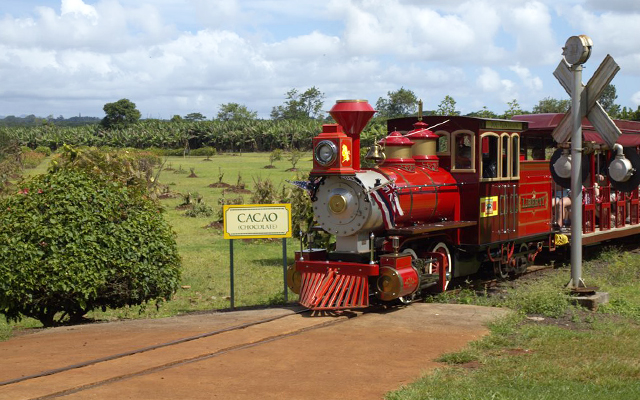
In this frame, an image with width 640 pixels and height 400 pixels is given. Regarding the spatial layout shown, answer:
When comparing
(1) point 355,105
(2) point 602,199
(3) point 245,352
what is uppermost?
(1) point 355,105

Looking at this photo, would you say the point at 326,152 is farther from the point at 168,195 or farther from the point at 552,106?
the point at 552,106

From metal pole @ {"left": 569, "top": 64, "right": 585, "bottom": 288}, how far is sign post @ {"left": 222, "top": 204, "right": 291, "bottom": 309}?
4.29 metres

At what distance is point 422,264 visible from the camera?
1197 centimetres

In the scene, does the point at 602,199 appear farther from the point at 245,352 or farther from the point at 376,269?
the point at 245,352

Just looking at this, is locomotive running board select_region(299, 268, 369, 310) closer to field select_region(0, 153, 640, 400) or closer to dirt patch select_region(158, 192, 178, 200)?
field select_region(0, 153, 640, 400)

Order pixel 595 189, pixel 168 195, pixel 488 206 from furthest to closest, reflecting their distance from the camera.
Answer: pixel 168 195 < pixel 595 189 < pixel 488 206

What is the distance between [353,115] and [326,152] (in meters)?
0.66

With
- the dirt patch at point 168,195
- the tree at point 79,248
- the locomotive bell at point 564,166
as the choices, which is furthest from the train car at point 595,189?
the dirt patch at point 168,195

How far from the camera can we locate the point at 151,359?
8117mm

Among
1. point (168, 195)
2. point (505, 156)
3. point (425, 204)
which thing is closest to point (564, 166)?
point (505, 156)

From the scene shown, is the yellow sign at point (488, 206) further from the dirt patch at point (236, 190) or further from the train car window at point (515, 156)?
the dirt patch at point (236, 190)

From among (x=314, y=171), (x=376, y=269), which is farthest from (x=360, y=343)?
(x=314, y=171)

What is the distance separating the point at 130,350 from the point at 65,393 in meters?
1.73

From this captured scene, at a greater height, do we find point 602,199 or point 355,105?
point 355,105
